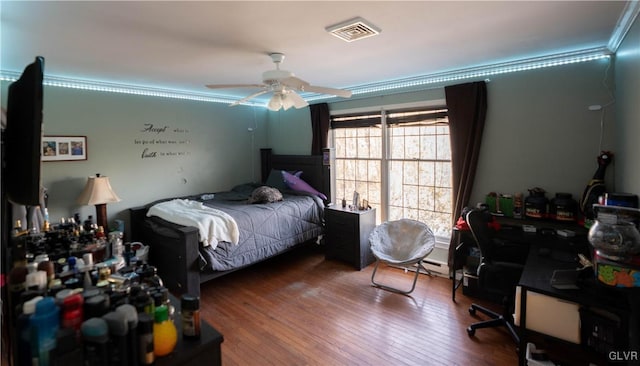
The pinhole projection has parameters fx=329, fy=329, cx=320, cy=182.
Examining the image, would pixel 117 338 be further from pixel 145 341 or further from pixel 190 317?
pixel 190 317

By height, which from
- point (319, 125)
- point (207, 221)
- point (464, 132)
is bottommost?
point (207, 221)

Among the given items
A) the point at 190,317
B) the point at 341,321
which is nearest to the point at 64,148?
the point at 341,321

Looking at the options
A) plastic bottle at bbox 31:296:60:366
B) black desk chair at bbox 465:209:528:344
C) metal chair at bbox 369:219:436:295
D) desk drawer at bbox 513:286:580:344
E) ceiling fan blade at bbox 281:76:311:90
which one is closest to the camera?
plastic bottle at bbox 31:296:60:366

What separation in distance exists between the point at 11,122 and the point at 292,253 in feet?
12.6

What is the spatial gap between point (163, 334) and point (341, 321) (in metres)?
2.10

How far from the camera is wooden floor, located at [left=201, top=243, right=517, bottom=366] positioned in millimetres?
2402

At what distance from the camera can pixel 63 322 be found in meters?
0.96

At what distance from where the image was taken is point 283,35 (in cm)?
237

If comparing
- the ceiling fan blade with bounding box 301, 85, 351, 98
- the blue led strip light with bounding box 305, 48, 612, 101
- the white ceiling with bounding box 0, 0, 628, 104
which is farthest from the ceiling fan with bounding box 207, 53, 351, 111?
the blue led strip light with bounding box 305, 48, 612, 101

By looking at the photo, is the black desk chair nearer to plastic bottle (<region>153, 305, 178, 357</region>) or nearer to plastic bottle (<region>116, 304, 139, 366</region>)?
plastic bottle (<region>153, 305, 178, 357</region>)

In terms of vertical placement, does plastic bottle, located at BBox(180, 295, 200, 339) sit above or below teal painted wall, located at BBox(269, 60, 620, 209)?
below

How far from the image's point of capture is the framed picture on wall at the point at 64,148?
11.8 feet

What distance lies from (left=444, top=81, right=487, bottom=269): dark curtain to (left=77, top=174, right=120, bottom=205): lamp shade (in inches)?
154

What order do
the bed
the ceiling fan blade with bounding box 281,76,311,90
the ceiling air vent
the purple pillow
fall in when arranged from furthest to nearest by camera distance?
the purple pillow, the bed, the ceiling fan blade with bounding box 281,76,311,90, the ceiling air vent
